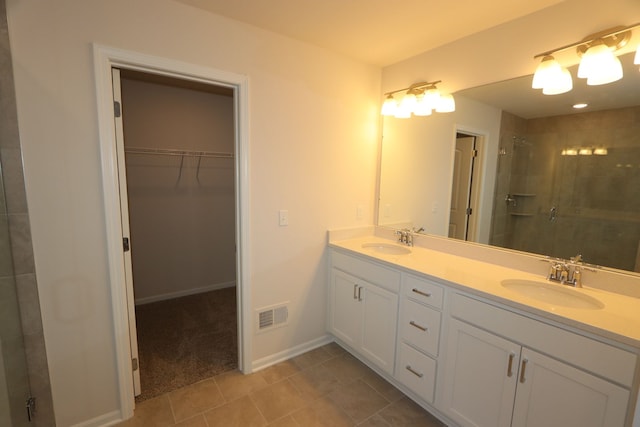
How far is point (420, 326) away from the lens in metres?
1.77

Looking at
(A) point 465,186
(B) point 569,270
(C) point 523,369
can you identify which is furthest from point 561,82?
(C) point 523,369

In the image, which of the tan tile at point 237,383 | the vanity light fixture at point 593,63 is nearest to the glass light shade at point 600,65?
the vanity light fixture at point 593,63

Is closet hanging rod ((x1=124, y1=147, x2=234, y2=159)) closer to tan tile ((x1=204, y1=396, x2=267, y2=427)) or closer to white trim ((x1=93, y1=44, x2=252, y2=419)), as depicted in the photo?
white trim ((x1=93, y1=44, x2=252, y2=419))

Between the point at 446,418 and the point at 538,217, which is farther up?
the point at 538,217

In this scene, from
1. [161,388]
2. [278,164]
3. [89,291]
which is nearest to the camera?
[89,291]

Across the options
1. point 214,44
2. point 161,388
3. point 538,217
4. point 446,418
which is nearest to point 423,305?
point 446,418

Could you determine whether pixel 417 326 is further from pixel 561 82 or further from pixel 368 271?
pixel 561 82

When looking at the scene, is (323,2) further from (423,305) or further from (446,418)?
(446,418)

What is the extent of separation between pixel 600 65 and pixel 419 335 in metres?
1.72

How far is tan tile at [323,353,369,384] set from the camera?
215 centimetres

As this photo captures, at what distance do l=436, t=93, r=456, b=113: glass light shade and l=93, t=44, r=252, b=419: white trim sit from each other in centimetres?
143

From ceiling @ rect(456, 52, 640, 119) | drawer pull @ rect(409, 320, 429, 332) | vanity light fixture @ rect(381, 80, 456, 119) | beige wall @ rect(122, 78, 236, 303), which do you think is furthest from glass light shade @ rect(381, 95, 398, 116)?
beige wall @ rect(122, 78, 236, 303)

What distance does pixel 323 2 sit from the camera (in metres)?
1.63

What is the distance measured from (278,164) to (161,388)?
1.78 m
